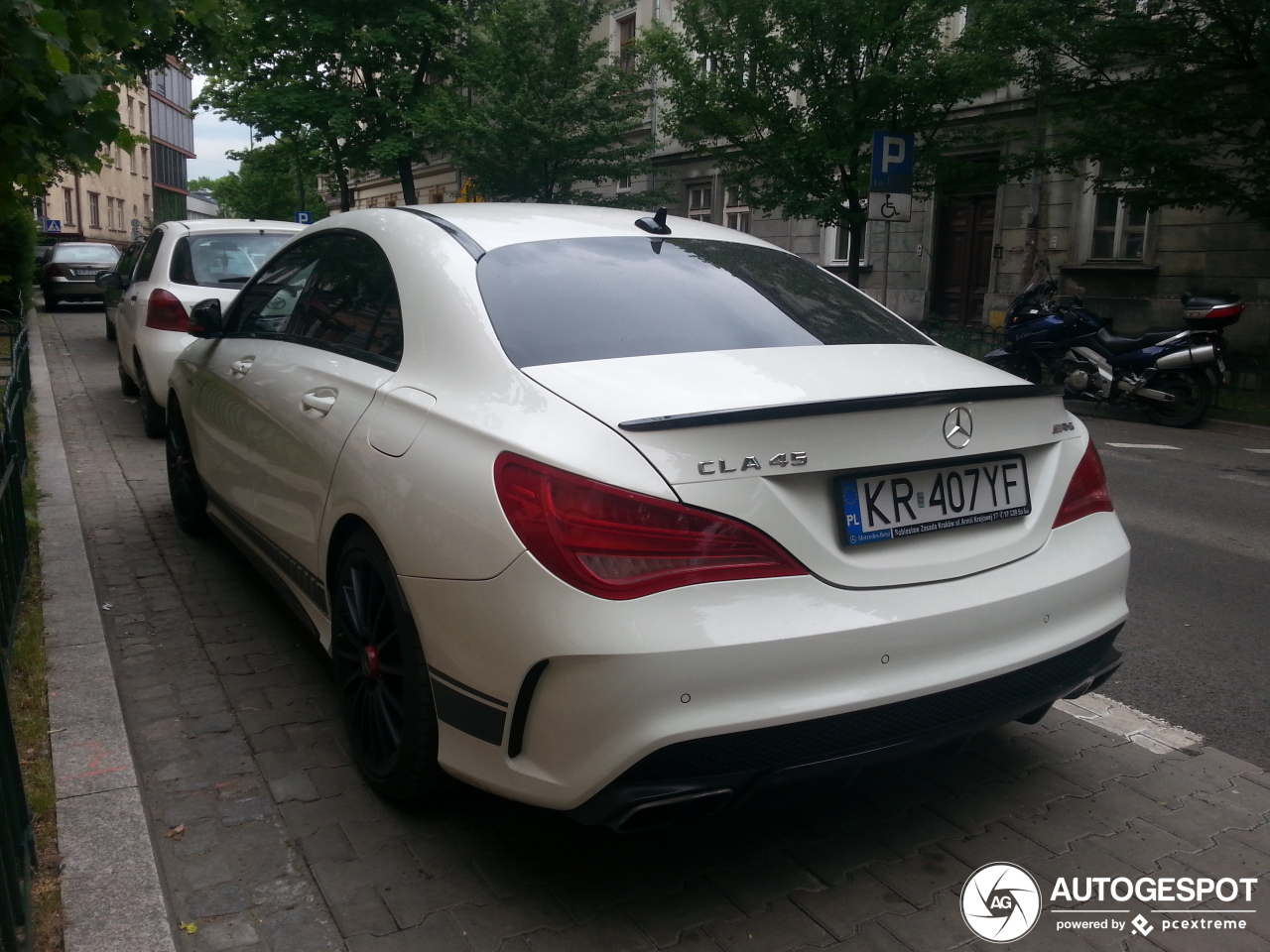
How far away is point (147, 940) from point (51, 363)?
1430 cm

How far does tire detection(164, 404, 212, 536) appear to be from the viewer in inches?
234

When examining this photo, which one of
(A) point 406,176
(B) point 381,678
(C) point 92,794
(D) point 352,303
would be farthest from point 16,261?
(B) point 381,678

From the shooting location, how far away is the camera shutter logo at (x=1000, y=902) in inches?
107

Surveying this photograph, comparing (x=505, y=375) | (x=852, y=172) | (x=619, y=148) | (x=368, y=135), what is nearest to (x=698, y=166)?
(x=619, y=148)

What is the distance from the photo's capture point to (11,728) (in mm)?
2566

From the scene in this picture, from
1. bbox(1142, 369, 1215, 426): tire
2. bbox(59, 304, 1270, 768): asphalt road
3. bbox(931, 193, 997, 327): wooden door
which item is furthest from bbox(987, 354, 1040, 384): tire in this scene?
bbox(931, 193, 997, 327): wooden door

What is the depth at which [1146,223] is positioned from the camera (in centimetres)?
1909

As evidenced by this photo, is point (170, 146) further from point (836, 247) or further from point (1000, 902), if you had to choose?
point (1000, 902)

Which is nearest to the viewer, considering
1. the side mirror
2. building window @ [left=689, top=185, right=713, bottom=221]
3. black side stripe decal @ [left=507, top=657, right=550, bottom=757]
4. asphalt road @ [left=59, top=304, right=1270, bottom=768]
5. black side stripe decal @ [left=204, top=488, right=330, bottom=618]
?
black side stripe decal @ [left=507, top=657, right=550, bottom=757]

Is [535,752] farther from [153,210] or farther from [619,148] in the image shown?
[153,210]

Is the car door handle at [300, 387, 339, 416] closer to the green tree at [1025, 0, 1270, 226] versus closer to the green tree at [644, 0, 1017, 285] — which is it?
the green tree at [1025, 0, 1270, 226]

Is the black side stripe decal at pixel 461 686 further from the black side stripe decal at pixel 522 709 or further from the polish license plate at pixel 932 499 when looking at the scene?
the polish license plate at pixel 932 499

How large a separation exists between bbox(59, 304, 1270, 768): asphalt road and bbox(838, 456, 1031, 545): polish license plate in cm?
147

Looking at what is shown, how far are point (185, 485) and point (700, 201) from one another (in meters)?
25.9
